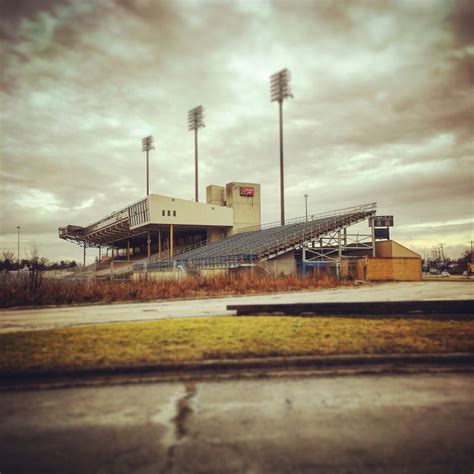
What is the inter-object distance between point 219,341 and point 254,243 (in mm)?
29577

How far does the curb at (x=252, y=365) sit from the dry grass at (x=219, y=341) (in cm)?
12

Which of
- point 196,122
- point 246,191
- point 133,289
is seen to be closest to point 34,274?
point 133,289

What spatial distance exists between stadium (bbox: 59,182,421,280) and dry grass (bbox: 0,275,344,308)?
9.14 ft

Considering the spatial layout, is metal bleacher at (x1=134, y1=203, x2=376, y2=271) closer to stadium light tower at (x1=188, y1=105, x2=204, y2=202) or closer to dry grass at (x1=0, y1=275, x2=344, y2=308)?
dry grass at (x1=0, y1=275, x2=344, y2=308)

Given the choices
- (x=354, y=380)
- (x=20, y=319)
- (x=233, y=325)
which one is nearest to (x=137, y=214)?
(x=20, y=319)

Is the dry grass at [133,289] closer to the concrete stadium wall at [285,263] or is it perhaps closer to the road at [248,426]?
the concrete stadium wall at [285,263]

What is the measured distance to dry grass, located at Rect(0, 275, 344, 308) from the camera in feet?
58.3

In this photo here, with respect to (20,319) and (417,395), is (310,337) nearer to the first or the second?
(417,395)

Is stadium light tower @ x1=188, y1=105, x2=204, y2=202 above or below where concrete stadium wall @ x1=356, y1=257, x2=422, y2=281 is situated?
above

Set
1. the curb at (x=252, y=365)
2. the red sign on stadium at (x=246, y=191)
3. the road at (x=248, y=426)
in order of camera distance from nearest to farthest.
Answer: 1. the road at (x=248, y=426)
2. the curb at (x=252, y=365)
3. the red sign on stadium at (x=246, y=191)

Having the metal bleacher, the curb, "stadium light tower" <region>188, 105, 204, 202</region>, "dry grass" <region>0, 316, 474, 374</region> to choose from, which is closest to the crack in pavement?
the curb

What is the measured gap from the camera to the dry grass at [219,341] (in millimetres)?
6602

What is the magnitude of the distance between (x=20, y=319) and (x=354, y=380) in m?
11.7

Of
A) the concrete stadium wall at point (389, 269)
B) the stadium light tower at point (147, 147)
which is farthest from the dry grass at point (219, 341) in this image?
the stadium light tower at point (147, 147)
